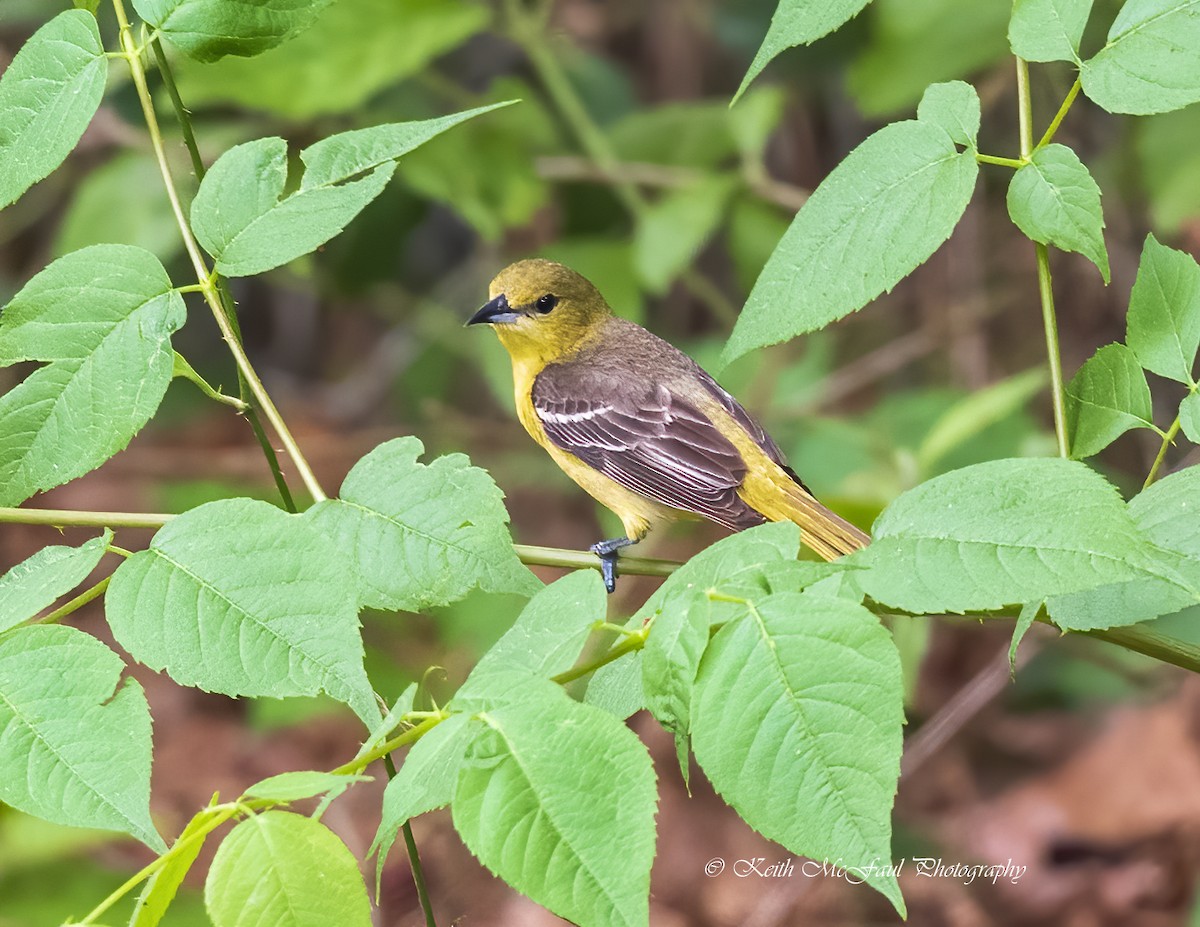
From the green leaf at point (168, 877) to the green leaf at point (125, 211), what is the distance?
4.13m

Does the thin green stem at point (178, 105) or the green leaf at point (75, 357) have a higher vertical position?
the thin green stem at point (178, 105)

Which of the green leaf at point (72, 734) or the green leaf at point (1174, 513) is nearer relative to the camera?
the green leaf at point (72, 734)

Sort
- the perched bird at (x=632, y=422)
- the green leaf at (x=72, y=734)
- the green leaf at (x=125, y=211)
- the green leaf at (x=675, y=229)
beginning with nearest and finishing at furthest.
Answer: the green leaf at (x=72, y=734) < the perched bird at (x=632, y=422) < the green leaf at (x=675, y=229) < the green leaf at (x=125, y=211)

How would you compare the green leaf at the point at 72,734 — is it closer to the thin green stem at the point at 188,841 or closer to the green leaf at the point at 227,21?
the thin green stem at the point at 188,841

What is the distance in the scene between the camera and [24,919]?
4590 millimetres

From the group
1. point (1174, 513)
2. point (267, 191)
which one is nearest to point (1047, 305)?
point (1174, 513)

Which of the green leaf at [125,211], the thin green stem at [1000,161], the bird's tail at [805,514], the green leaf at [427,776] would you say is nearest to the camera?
the green leaf at [427,776]

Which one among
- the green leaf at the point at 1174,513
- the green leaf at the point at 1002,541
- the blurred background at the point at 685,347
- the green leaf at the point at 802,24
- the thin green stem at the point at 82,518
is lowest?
the blurred background at the point at 685,347

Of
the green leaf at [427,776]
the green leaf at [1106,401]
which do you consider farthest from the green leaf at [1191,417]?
the green leaf at [427,776]

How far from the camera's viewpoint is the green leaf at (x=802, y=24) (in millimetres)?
1702

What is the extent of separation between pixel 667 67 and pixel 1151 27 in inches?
244

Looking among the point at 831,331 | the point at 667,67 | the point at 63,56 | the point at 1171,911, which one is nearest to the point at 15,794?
the point at 63,56

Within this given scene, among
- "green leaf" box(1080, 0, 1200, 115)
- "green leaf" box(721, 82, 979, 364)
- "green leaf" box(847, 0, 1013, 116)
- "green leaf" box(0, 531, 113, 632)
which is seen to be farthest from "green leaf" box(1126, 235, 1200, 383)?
"green leaf" box(847, 0, 1013, 116)

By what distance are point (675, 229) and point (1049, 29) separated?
3.20m
